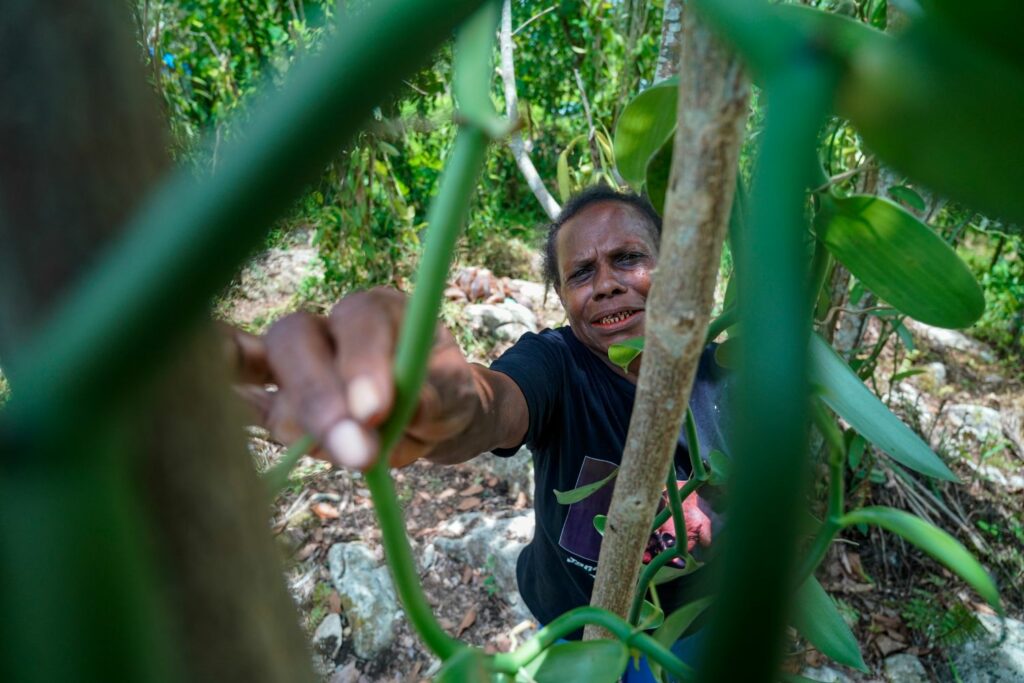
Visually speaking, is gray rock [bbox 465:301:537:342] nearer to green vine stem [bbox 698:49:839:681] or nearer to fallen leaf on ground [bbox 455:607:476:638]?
fallen leaf on ground [bbox 455:607:476:638]

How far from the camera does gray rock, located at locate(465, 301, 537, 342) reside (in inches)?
85.9

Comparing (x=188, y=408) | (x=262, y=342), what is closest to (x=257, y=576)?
(x=188, y=408)

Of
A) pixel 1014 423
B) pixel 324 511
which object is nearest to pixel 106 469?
pixel 324 511

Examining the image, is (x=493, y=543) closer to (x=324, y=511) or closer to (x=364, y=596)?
(x=364, y=596)

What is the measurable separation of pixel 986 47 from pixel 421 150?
3.17 m

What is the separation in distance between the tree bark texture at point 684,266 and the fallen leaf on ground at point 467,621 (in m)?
1.15

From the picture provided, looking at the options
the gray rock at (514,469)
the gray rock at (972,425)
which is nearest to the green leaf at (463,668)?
the gray rock at (514,469)

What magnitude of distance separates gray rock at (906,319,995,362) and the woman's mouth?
63.5 inches

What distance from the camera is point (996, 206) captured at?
5.6 inches

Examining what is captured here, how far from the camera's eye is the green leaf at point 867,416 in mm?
301

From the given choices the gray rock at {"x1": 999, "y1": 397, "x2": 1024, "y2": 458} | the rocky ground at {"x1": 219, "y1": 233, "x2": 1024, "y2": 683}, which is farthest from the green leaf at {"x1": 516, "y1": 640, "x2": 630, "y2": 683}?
the gray rock at {"x1": 999, "y1": 397, "x2": 1024, "y2": 458}

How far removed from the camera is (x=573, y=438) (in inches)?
35.2

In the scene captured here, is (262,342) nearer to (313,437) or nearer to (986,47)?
(313,437)

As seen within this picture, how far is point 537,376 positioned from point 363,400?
2.08 ft
